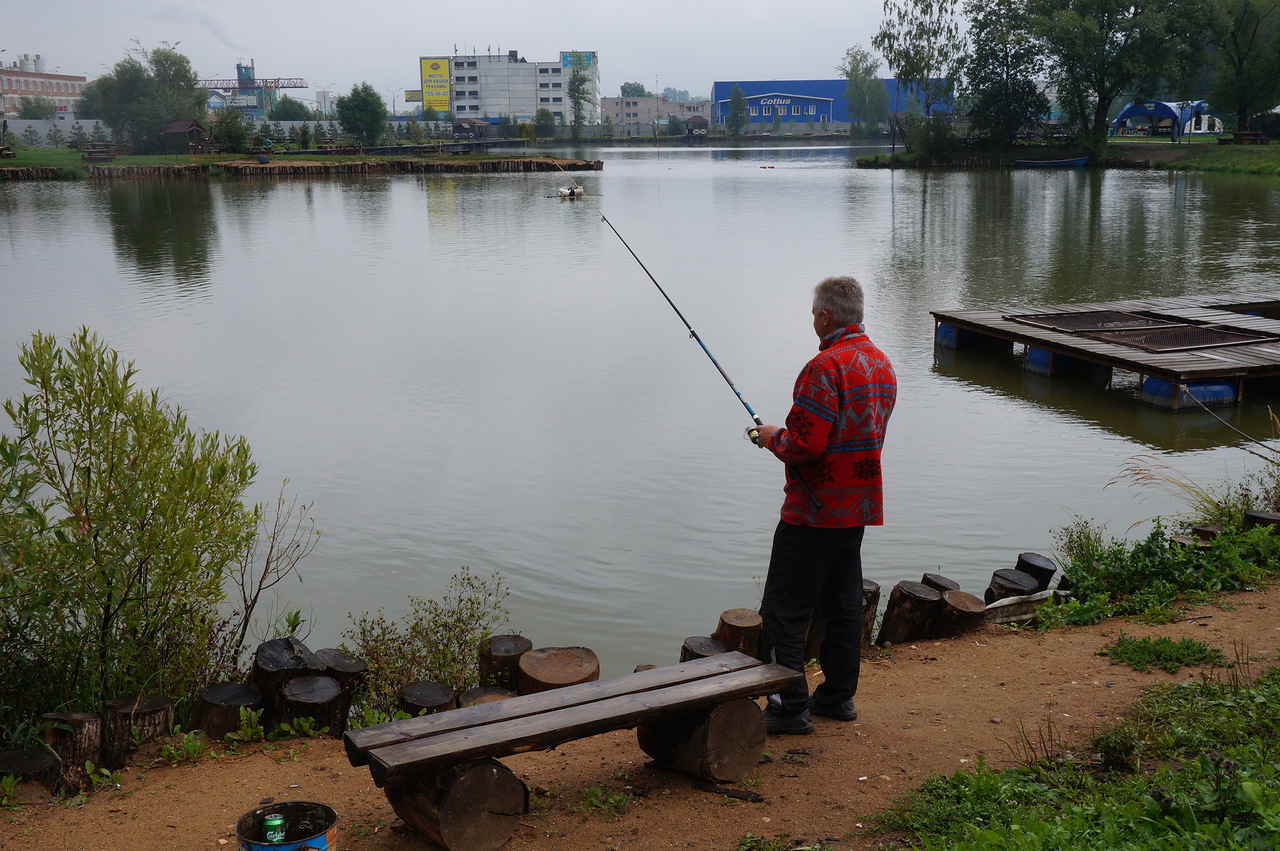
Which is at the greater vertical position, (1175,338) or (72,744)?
(1175,338)

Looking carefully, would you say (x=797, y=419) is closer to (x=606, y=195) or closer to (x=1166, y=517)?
(x=1166, y=517)

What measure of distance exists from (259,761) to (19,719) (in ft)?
3.54

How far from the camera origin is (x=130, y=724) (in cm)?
407

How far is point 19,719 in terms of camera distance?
4277 mm

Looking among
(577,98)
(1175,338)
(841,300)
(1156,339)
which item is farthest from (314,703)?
(577,98)

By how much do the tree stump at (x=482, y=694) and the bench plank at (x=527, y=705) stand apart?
0.97m

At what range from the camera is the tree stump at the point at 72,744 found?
375 centimetres

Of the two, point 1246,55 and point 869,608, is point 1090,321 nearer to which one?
point 869,608

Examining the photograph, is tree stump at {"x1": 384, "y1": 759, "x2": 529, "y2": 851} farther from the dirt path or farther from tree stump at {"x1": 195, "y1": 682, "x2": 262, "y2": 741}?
tree stump at {"x1": 195, "y1": 682, "x2": 262, "y2": 741}

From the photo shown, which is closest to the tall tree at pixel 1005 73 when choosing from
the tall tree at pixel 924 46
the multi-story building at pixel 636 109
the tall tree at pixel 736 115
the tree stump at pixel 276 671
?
the tall tree at pixel 924 46

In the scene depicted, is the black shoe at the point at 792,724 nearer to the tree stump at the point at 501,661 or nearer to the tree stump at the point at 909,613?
the tree stump at the point at 501,661

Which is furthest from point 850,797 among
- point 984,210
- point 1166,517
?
point 984,210

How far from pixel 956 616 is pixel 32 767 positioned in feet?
13.4

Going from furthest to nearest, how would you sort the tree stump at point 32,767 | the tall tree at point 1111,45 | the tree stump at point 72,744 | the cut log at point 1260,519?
the tall tree at point 1111,45 → the cut log at point 1260,519 → the tree stump at point 72,744 → the tree stump at point 32,767
